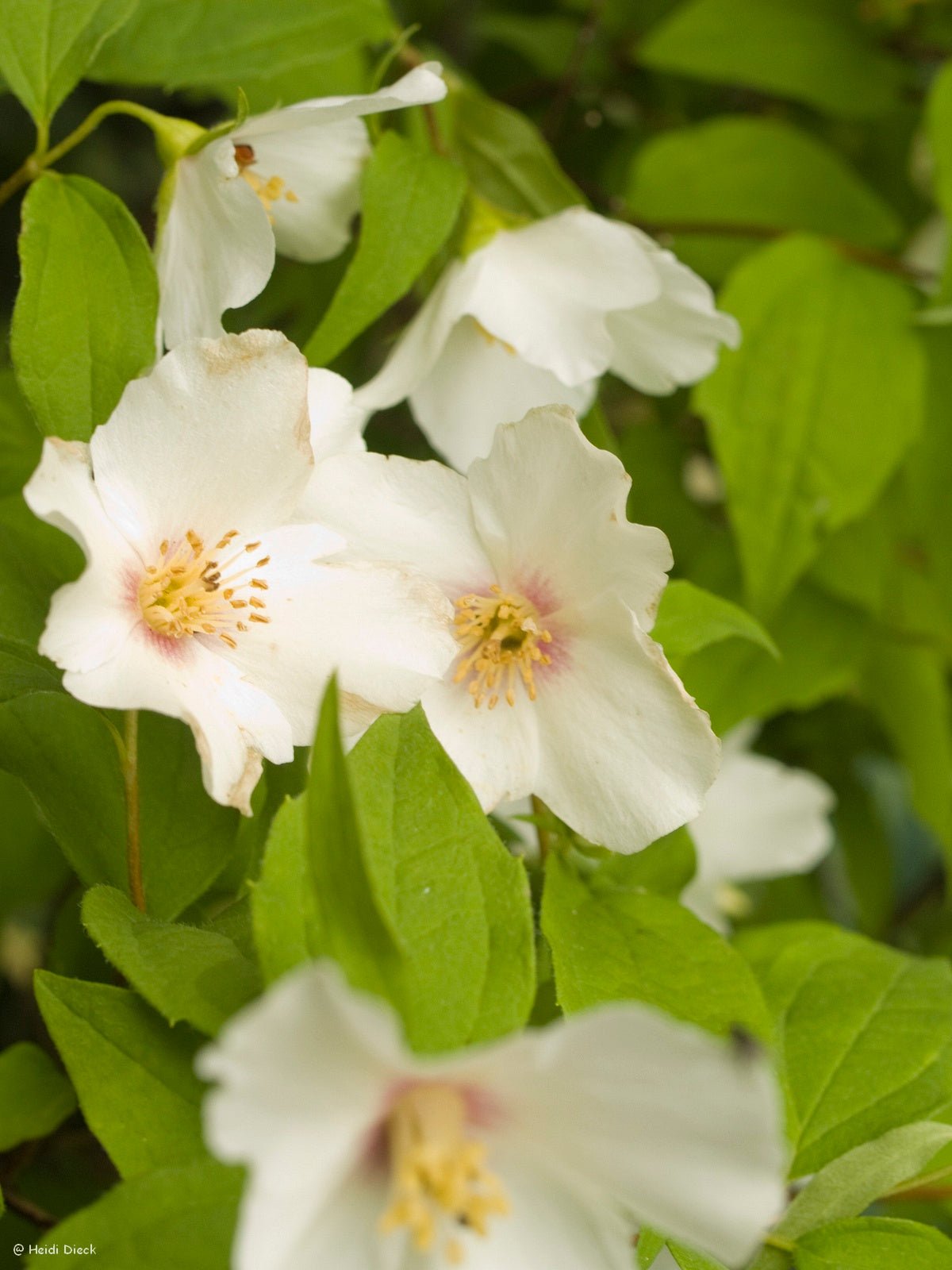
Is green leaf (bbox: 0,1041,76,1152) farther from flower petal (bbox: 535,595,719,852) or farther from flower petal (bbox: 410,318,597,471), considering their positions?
flower petal (bbox: 410,318,597,471)

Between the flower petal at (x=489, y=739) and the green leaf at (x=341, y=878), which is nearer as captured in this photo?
the green leaf at (x=341, y=878)

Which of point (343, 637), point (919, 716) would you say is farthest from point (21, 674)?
point (919, 716)

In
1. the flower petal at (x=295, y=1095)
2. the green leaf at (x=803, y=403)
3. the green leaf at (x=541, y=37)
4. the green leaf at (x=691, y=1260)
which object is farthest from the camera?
the green leaf at (x=541, y=37)

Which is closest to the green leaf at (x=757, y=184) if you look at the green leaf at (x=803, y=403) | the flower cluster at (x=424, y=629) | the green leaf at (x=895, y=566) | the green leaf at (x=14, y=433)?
the green leaf at (x=803, y=403)

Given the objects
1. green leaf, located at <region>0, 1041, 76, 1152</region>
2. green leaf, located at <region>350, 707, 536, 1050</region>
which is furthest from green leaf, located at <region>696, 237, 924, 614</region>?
green leaf, located at <region>0, 1041, 76, 1152</region>

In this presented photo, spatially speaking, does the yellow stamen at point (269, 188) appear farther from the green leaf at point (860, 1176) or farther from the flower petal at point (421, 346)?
the green leaf at point (860, 1176)

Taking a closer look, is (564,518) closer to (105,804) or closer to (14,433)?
(105,804)
